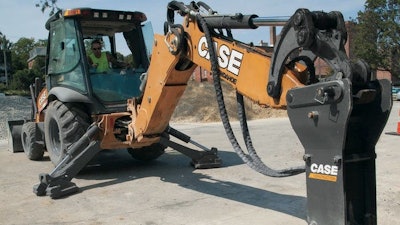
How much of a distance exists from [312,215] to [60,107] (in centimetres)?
504

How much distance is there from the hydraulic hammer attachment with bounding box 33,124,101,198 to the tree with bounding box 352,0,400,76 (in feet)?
100

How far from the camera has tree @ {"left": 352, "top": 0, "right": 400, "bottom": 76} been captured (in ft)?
112

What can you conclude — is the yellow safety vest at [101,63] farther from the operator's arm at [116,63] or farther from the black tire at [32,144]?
the black tire at [32,144]

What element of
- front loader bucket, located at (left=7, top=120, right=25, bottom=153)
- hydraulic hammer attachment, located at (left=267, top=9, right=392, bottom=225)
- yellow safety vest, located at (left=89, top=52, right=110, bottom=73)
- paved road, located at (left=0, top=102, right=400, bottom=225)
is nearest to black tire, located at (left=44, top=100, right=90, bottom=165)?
paved road, located at (left=0, top=102, right=400, bottom=225)

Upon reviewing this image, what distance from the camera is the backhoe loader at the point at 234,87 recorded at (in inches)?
121

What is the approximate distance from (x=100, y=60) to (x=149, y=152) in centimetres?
184

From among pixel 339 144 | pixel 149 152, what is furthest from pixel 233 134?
pixel 149 152

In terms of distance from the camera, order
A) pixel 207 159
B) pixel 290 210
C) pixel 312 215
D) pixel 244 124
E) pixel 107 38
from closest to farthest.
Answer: pixel 312 215 → pixel 244 124 → pixel 290 210 → pixel 207 159 → pixel 107 38

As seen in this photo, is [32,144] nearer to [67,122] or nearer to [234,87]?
[67,122]

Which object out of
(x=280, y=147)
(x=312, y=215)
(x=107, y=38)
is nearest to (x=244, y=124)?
(x=312, y=215)

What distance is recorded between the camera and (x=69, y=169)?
661 cm

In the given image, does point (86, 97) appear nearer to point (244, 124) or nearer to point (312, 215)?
point (244, 124)

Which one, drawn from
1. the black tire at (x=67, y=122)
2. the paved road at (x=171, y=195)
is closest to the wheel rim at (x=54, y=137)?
the black tire at (x=67, y=122)

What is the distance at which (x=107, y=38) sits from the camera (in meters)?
8.47
